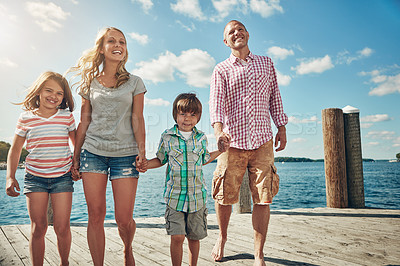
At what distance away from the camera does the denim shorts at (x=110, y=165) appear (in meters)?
2.15

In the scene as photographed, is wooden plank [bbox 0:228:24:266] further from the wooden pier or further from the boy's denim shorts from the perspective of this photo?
the boy's denim shorts

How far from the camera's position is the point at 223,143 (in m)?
2.26

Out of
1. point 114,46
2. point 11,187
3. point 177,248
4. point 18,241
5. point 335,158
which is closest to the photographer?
point 177,248

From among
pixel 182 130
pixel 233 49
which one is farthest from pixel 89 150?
pixel 233 49

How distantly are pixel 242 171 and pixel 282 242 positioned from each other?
1255 millimetres

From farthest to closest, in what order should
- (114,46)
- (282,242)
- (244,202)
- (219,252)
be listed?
(244,202), (282,242), (219,252), (114,46)

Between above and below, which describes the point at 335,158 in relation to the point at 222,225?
above

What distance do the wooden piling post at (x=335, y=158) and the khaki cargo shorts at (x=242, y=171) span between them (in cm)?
319

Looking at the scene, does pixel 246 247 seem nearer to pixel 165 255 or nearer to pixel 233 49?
pixel 165 255

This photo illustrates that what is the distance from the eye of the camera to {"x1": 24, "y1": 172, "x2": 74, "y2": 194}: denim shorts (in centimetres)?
222

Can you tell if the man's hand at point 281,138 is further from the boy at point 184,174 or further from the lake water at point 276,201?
the lake water at point 276,201

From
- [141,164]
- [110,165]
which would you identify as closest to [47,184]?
[110,165]

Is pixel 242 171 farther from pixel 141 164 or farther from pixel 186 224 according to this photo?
pixel 141 164

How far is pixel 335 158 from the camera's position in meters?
5.20
